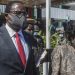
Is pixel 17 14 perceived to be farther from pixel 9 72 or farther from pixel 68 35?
pixel 68 35

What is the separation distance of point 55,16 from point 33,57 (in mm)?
8478

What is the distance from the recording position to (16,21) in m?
3.87

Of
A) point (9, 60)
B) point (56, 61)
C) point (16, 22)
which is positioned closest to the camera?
point (9, 60)

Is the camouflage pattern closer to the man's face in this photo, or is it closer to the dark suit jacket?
the man's face

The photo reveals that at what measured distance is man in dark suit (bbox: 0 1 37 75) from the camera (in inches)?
142

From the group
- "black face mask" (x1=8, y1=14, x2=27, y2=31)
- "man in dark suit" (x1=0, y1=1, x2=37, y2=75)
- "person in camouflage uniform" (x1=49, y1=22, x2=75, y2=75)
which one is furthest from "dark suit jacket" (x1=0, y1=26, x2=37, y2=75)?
"person in camouflage uniform" (x1=49, y1=22, x2=75, y2=75)

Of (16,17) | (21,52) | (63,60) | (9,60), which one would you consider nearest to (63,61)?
(63,60)

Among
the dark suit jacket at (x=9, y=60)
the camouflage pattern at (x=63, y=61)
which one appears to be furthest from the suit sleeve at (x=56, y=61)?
the dark suit jacket at (x=9, y=60)

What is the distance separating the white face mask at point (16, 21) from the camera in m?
3.81

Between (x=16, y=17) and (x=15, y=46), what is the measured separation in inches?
15.0

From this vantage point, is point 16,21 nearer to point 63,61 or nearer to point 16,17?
point 16,17

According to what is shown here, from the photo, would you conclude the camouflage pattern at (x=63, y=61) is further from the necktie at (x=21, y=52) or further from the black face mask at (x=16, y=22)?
the necktie at (x=21, y=52)

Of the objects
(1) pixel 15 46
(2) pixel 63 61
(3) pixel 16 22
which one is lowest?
(2) pixel 63 61

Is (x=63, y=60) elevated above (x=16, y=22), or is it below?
below
